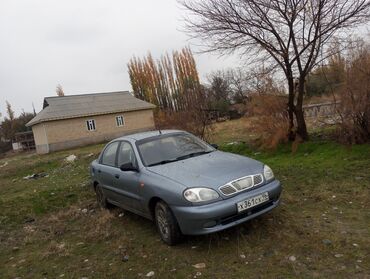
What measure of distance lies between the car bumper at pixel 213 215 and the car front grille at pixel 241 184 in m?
0.07

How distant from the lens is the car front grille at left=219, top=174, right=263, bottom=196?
425 cm

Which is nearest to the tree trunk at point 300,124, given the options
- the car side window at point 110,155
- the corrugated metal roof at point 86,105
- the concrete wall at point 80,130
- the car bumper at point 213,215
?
the car side window at point 110,155

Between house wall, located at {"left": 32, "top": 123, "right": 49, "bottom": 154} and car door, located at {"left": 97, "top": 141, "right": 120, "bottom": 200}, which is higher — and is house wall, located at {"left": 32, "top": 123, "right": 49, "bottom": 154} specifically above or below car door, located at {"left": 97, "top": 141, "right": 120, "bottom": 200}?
above

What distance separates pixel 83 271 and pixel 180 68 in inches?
1892

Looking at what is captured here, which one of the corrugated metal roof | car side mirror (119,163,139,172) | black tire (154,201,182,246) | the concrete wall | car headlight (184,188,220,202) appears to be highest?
the corrugated metal roof

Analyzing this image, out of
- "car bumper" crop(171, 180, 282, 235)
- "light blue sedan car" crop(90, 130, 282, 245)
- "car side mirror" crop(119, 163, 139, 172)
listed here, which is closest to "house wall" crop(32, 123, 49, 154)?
"light blue sedan car" crop(90, 130, 282, 245)

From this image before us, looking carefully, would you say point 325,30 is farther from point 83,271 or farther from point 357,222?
point 83,271

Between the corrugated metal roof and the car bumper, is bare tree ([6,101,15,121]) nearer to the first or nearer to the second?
the corrugated metal roof

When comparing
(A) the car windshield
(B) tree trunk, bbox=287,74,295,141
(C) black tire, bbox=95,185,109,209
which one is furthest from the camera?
(B) tree trunk, bbox=287,74,295,141

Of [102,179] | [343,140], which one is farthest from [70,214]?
→ [343,140]

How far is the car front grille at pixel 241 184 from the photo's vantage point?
4254 millimetres

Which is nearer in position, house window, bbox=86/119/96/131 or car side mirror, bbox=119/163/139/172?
car side mirror, bbox=119/163/139/172

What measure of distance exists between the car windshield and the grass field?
114 cm

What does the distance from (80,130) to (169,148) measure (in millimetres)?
29257
